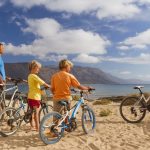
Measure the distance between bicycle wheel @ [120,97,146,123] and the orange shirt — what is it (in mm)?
3572

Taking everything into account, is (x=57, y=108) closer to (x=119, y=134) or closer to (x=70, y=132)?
(x=70, y=132)

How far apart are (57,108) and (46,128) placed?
0.76 meters

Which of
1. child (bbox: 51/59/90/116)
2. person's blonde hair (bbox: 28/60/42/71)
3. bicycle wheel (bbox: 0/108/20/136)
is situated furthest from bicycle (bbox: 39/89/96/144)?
person's blonde hair (bbox: 28/60/42/71)

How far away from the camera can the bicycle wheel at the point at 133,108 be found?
12.0 m

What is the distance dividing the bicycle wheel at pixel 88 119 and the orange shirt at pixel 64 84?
72cm

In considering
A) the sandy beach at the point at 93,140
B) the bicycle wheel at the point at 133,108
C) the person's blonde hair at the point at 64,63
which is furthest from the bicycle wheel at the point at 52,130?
the bicycle wheel at the point at 133,108

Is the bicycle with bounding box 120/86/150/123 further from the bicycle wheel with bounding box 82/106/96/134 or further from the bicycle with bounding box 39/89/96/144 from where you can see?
the bicycle with bounding box 39/89/96/144

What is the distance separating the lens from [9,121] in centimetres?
908

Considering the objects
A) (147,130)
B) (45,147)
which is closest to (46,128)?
(45,147)

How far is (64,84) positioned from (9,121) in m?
1.74

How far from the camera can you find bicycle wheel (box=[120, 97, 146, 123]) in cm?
1202

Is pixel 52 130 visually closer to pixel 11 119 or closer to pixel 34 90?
pixel 11 119

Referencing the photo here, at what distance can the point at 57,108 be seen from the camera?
9.25m

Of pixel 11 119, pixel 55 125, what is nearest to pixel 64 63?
pixel 55 125
